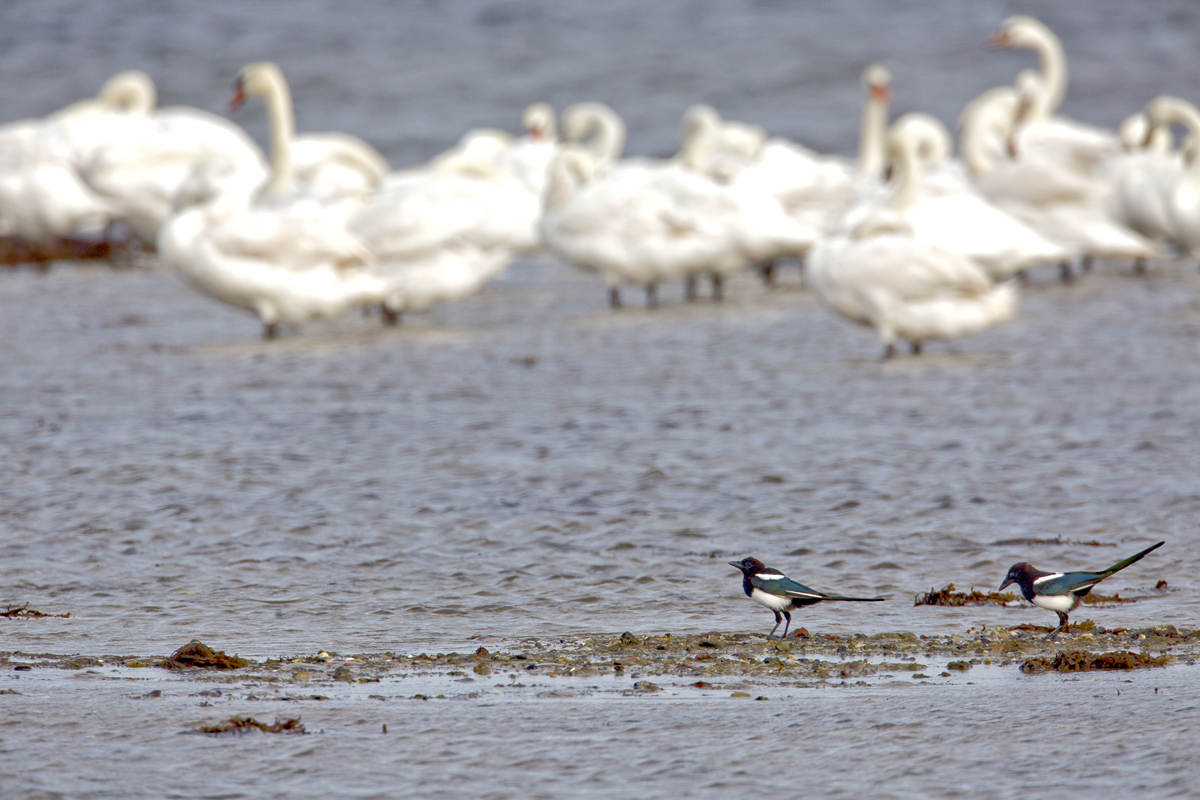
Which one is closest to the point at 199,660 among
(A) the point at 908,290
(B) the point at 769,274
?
(A) the point at 908,290

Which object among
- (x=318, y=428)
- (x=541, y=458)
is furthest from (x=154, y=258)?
(x=541, y=458)

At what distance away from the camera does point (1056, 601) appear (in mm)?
4531

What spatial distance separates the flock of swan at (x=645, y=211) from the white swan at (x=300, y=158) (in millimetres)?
22

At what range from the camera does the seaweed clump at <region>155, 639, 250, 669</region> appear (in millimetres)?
4312

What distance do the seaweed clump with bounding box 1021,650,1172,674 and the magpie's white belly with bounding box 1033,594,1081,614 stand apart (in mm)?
254

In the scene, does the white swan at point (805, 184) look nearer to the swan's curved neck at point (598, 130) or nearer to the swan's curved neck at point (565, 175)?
the swan's curved neck at point (565, 175)

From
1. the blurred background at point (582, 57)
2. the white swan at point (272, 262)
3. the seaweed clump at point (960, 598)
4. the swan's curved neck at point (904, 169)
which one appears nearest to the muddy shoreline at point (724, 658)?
the seaweed clump at point (960, 598)

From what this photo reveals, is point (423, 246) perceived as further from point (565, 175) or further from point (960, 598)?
point (960, 598)

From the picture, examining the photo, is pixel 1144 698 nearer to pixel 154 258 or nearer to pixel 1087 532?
pixel 1087 532

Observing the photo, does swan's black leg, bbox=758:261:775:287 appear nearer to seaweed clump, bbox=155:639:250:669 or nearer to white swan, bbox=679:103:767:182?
white swan, bbox=679:103:767:182

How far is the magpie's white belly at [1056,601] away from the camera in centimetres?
453

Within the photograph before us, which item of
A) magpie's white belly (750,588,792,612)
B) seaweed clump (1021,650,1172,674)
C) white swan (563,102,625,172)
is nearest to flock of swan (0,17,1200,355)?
white swan (563,102,625,172)

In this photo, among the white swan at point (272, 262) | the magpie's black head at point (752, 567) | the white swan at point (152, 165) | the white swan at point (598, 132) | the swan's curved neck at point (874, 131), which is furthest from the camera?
the white swan at point (598, 132)

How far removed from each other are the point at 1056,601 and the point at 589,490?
2.43 meters
